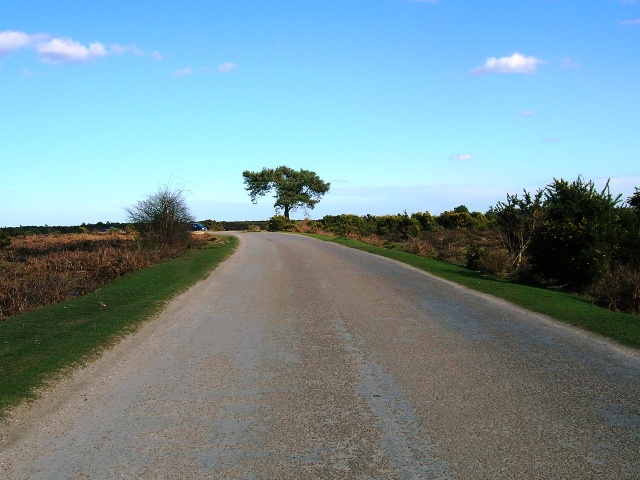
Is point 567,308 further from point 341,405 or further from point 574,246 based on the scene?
point 341,405

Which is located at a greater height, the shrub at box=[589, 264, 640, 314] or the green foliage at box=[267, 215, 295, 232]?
the green foliage at box=[267, 215, 295, 232]

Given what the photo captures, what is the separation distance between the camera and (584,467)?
5004 millimetres

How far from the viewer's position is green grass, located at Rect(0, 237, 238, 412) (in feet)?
25.2

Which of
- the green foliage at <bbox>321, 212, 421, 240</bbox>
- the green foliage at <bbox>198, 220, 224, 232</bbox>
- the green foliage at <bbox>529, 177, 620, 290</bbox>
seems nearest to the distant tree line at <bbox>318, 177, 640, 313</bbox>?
the green foliage at <bbox>529, 177, 620, 290</bbox>

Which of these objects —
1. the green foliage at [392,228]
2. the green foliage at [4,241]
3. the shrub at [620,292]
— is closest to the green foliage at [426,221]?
the green foliage at [392,228]

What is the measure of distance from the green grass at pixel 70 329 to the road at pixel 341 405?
1.16 ft

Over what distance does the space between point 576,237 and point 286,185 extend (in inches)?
3199

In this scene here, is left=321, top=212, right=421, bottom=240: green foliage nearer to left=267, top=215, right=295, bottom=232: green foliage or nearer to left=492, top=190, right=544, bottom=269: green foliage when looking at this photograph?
left=267, top=215, right=295, bottom=232: green foliage

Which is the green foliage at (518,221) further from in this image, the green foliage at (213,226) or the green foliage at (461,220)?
the green foliage at (213,226)

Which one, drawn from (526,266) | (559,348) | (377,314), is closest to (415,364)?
(559,348)

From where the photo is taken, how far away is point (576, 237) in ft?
60.9

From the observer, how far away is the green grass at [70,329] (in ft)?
25.2

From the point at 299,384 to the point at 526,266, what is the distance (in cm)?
1531

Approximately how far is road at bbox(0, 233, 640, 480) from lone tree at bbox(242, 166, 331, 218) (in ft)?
284
